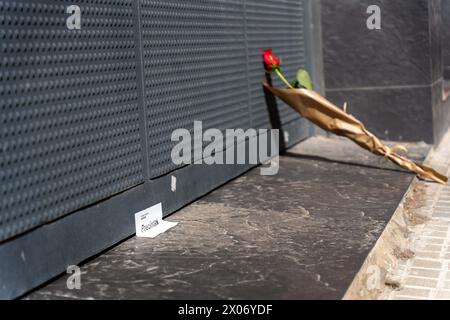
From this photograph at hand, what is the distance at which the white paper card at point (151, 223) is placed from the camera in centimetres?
388

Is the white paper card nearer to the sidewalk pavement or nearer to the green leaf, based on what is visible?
the sidewalk pavement

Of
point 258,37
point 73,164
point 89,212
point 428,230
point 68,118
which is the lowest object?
point 428,230

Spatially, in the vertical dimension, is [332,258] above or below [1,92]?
below

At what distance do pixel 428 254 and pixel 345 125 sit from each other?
1.93m

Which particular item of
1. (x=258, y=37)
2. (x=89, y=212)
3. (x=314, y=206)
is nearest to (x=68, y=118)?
(x=89, y=212)

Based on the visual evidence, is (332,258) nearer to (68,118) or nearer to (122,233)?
(122,233)

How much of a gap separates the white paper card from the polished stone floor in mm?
75

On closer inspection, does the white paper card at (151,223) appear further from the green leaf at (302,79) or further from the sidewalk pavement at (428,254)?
the green leaf at (302,79)

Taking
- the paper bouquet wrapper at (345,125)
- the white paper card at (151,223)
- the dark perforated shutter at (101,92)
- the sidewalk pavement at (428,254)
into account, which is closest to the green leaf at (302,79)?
the paper bouquet wrapper at (345,125)

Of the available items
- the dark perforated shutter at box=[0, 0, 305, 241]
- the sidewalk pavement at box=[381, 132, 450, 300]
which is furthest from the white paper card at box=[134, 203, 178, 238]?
the sidewalk pavement at box=[381, 132, 450, 300]

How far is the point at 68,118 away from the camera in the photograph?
3285 mm

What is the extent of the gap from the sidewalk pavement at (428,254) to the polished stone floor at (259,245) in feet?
0.68

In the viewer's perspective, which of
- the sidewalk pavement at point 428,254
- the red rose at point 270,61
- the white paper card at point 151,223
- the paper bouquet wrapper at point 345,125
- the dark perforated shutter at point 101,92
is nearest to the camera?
the dark perforated shutter at point 101,92
